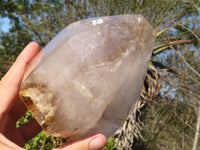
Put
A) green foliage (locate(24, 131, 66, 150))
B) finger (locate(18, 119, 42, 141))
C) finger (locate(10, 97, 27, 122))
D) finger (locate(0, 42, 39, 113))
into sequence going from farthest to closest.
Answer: green foliage (locate(24, 131, 66, 150)), finger (locate(18, 119, 42, 141)), finger (locate(10, 97, 27, 122)), finger (locate(0, 42, 39, 113))

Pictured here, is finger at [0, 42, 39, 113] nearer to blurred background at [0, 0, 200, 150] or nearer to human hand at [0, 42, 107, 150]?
human hand at [0, 42, 107, 150]

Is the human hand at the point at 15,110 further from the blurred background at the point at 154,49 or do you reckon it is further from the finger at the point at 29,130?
the blurred background at the point at 154,49

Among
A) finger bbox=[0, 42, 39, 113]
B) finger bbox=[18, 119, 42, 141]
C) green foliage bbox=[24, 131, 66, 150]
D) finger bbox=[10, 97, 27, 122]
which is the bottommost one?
green foliage bbox=[24, 131, 66, 150]

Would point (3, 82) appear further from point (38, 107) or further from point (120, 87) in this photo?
point (120, 87)

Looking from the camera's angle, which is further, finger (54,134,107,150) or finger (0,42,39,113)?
finger (0,42,39,113)

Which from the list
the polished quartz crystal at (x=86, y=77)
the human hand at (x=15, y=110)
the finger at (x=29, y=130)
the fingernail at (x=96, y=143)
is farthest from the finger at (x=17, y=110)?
the fingernail at (x=96, y=143)

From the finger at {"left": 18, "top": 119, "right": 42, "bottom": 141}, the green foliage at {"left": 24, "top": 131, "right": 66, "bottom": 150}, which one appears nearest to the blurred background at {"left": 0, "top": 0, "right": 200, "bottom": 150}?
the green foliage at {"left": 24, "top": 131, "right": 66, "bottom": 150}

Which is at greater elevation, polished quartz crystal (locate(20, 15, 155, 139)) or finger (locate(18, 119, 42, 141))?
polished quartz crystal (locate(20, 15, 155, 139))
